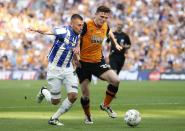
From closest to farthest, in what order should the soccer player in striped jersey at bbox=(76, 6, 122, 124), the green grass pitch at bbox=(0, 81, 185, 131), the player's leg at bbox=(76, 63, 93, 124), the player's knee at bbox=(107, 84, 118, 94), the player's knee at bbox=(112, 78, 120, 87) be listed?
the green grass pitch at bbox=(0, 81, 185, 131)
the player's leg at bbox=(76, 63, 93, 124)
the soccer player in striped jersey at bbox=(76, 6, 122, 124)
the player's knee at bbox=(112, 78, 120, 87)
the player's knee at bbox=(107, 84, 118, 94)

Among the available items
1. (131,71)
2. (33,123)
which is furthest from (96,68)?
(131,71)

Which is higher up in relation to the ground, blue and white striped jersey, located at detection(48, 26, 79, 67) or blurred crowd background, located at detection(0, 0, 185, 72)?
blue and white striped jersey, located at detection(48, 26, 79, 67)

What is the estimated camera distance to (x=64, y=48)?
46.3 feet

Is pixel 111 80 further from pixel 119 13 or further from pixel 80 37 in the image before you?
pixel 119 13

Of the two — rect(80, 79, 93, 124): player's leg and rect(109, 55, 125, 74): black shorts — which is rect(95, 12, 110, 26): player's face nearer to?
rect(80, 79, 93, 124): player's leg

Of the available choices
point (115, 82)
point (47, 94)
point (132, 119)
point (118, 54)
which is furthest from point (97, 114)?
point (118, 54)

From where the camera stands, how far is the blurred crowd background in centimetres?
4150

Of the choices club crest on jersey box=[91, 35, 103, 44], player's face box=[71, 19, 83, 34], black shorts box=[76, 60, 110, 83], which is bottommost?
black shorts box=[76, 60, 110, 83]

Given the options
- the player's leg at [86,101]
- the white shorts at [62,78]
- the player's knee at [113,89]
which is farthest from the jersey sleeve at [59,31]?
the player's knee at [113,89]

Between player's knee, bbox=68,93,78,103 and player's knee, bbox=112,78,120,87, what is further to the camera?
player's knee, bbox=112,78,120,87

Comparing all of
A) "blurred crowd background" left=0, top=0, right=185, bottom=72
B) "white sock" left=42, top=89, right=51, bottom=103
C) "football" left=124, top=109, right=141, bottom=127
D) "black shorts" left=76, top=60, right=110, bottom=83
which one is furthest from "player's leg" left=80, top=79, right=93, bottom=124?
"blurred crowd background" left=0, top=0, right=185, bottom=72

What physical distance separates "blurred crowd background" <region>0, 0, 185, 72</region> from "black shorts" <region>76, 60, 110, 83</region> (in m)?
25.5

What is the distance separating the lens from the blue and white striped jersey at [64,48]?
1404 centimetres

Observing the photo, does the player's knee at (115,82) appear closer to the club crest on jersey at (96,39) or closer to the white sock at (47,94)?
the club crest on jersey at (96,39)
